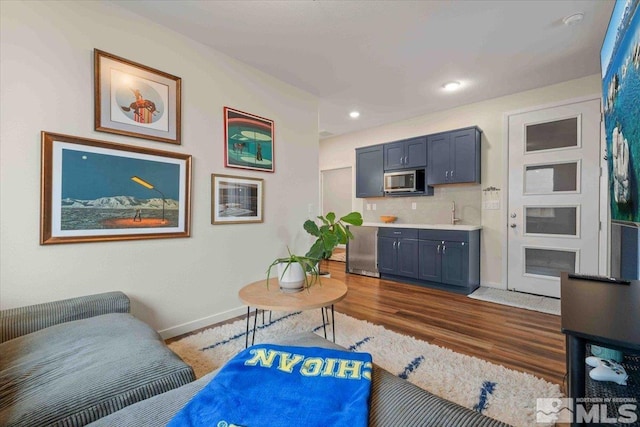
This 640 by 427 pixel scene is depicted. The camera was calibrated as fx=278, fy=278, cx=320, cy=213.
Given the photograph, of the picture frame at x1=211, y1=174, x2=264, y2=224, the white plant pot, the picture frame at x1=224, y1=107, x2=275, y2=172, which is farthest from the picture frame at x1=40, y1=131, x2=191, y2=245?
the white plant pot

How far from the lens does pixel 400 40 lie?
245cm

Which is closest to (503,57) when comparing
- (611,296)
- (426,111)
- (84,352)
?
(426,111)

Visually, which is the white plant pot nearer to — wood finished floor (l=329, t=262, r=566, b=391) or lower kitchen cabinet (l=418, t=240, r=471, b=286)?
wood finished floor (l=329, t=262, r=566, b=391)

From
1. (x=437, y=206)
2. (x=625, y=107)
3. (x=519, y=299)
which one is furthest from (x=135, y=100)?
(x=519, y=299)

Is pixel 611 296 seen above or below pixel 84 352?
above

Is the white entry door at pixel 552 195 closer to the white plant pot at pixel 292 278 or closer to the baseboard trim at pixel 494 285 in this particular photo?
the baseboard trim at pixel 494 285

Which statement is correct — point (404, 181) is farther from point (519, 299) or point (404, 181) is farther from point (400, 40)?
point (400, 40)

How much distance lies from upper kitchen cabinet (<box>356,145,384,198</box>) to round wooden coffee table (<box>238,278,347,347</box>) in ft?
9.17

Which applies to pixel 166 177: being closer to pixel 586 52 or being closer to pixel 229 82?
pixel 229 82

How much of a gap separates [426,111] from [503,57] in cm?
151

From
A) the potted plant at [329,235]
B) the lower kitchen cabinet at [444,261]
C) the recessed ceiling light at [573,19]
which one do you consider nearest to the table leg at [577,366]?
the potted plant at [329,235]

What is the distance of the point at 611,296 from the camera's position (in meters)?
Answer: 1.12

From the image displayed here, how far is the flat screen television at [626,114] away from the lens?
44.4 inches

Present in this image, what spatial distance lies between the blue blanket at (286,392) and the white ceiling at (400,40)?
89.5 inches
